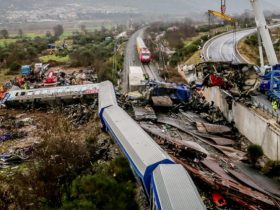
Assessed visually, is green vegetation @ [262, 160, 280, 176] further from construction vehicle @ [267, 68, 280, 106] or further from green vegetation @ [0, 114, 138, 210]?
green vegetation @ [0, 114, 138, 210]

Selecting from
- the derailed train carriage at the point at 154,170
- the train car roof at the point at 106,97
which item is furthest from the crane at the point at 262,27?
the derailed train carriage at the point at 154,170

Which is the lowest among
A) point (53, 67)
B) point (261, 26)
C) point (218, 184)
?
point (53, 67)

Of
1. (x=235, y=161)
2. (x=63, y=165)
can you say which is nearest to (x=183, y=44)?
(x=235, y=161)

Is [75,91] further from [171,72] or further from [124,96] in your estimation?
[171,72]

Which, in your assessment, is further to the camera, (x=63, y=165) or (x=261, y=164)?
(x=261, y=164)

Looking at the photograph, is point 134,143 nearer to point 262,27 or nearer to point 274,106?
point 274,106

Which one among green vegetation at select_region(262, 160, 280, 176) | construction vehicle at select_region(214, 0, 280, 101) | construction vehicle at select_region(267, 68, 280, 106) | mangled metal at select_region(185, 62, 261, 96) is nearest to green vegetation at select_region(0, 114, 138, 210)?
green vegetation at select_region(262, 160, 280, 176)
